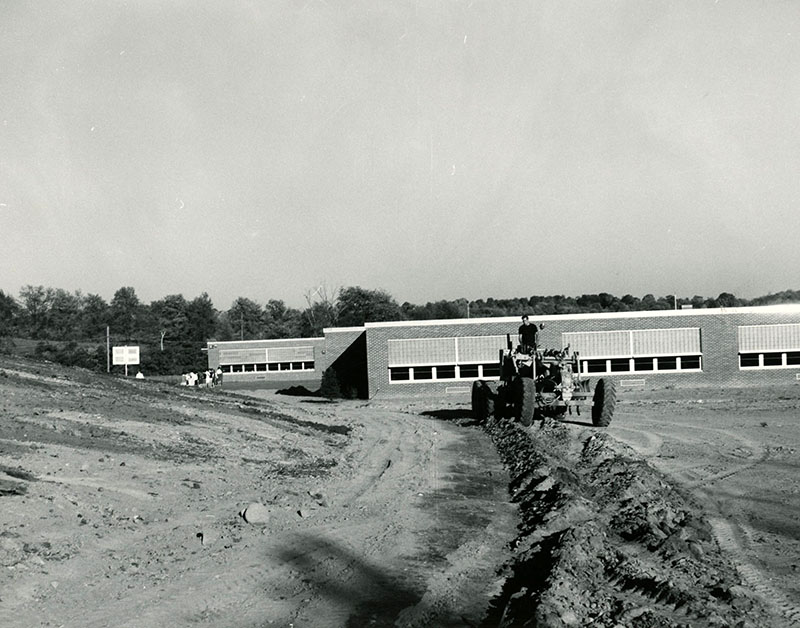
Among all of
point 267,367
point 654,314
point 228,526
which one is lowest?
point 267,367

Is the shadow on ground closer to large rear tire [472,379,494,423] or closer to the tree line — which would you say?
large rear tire [472,379,494,423]

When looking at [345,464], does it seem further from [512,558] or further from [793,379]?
[793,379]

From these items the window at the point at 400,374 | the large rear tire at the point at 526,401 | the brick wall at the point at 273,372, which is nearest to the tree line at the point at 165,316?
the brick wall at the point at 273,372

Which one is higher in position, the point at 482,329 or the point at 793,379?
the point at 482,329

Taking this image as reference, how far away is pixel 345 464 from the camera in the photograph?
16234 mm

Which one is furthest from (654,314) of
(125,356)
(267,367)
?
(267,367)

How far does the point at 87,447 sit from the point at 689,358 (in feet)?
111

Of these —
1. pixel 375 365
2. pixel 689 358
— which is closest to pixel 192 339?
pixel 375 365

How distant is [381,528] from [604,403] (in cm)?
1223

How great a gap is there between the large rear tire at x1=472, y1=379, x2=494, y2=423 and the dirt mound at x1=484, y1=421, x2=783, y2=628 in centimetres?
1087

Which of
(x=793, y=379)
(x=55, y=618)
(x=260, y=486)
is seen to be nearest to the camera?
(x=55, y=618)

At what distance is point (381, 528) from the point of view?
10.1 m

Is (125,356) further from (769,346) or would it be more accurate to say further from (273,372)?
(769,346)

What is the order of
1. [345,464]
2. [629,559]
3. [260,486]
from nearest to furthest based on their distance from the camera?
[629,559] → [260,486] → [345,464]
